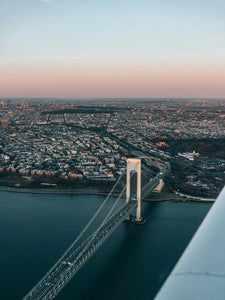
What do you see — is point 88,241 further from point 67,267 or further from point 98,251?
point 67,267

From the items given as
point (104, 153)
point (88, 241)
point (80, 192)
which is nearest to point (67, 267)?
point (88, 241)

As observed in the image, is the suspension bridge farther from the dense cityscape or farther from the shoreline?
the dense cityscape

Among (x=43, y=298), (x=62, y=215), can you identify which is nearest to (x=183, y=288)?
(x=43, y=298)

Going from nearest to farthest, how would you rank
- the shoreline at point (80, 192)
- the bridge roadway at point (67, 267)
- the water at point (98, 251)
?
the bridge roadway at point (67, 267), the water at point (98, 251), the shoreline at point (80, 192)

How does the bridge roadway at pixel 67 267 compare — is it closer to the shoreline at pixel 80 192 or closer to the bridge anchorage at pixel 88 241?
the bridge anchorage at pixel 88 241

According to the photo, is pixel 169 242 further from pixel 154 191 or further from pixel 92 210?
pixel 154 191

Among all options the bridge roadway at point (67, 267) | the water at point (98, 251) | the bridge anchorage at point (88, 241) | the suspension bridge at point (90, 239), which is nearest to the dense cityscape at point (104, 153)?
the suspension bridge at point (90, 239)
